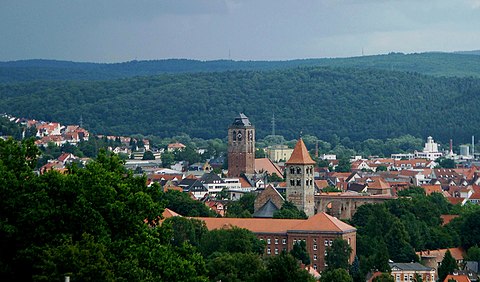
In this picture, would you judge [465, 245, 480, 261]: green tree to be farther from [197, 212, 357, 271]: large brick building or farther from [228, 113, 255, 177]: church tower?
[228, 113, 255, 177]: church tower

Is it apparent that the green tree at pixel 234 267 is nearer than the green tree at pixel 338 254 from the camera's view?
Yes

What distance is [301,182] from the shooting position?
99812 mm

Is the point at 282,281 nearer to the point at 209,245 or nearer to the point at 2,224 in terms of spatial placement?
the point at 2,224

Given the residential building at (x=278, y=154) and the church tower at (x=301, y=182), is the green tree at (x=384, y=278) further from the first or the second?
the residential building at (x=278, y=154)

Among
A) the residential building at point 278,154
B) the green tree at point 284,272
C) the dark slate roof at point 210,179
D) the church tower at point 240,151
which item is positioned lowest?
the residential building at point 278,154

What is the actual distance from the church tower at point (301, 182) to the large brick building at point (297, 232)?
11968mm

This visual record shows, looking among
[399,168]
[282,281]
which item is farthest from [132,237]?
[399,168]

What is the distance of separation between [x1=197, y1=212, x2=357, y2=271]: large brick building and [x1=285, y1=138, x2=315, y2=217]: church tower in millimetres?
11968

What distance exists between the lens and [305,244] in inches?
3204

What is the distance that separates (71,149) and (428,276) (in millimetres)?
107383

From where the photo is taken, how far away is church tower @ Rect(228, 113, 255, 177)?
133625mm

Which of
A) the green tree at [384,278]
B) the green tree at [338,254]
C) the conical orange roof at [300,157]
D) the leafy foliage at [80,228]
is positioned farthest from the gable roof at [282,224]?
the leafy foliage at [80,228]

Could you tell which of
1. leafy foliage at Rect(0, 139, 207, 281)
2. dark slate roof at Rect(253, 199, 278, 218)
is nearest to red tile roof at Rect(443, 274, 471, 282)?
dark slate roof at Rect(253, 199, 278, 218)

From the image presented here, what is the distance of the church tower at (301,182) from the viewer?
9969 centimetres
